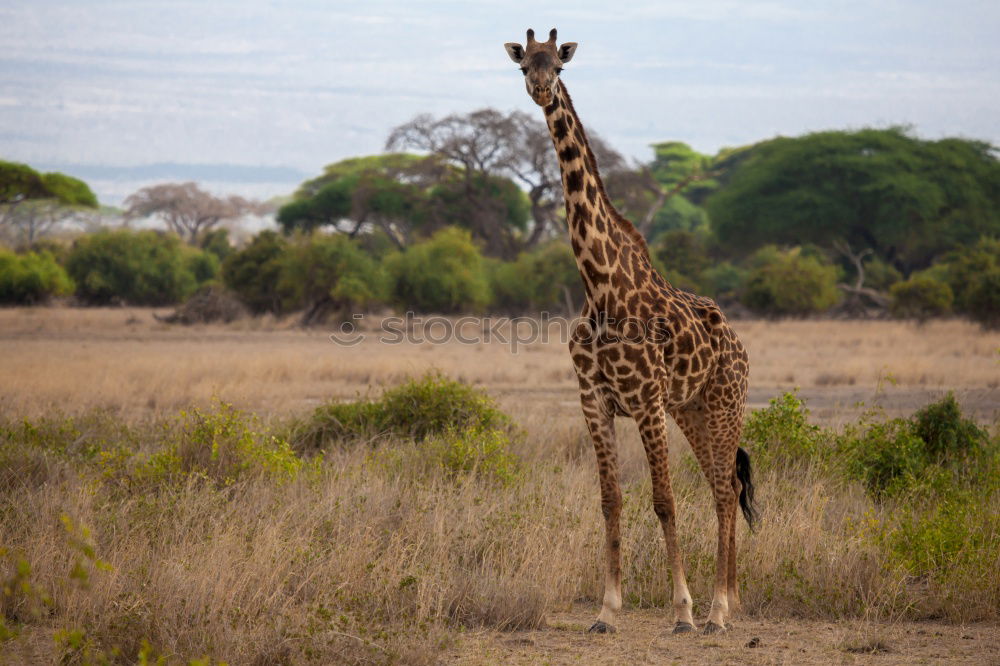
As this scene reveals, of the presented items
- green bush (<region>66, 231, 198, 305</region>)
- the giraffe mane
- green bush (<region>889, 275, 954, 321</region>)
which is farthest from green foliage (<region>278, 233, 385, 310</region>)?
the giraffe mane

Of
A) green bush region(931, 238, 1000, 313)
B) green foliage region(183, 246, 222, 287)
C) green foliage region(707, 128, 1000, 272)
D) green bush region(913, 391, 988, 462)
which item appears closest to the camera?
green bush region(913, 391, 988, 462)

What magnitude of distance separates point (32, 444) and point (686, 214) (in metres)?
65.3

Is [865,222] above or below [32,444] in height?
above

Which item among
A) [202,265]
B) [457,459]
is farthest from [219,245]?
A: [457,459]

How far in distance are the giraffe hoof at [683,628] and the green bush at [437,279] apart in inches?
1067

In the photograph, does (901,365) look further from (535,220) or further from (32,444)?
(535,220)

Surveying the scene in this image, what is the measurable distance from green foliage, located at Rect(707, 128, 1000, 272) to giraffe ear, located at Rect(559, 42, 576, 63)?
3619 centimetres

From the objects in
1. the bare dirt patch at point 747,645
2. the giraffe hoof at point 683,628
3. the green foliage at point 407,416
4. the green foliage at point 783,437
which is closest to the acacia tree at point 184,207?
the green foliage at point 407,416

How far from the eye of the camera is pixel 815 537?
661 centimetres

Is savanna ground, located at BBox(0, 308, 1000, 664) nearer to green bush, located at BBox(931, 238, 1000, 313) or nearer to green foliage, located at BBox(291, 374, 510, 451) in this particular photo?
green foliage, located at BBox(291, 374, 510, 451)

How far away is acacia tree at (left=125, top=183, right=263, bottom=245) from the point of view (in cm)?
7512

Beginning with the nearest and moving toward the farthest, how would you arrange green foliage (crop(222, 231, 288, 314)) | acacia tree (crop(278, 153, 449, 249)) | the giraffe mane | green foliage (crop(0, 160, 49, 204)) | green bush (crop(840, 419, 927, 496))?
the giraffe mane → green bush (crop(840, 419, 927, 496)) → green foliage (crop(222, 231, 288, 314)) → green foliage (crop(0, 160, 49, 204)) → acacia tree (crop(278, 153, 449, 249))

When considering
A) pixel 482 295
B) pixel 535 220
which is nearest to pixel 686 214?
pixel 535 220

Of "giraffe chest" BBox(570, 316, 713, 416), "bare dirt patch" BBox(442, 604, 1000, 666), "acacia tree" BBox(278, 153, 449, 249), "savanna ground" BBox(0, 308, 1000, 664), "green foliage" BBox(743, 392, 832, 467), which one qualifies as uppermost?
"acacia tree" BBox(278, 153, 449, 249)
